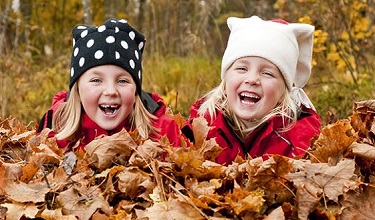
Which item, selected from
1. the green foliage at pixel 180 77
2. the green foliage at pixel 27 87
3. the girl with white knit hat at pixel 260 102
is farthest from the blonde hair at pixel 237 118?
the green foliage at pixel 180 77

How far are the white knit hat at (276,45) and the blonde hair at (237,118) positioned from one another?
11 cm

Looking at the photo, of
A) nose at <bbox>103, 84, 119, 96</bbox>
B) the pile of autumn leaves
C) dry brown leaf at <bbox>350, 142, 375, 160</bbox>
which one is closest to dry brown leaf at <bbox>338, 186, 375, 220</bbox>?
the pile of autumn leaves

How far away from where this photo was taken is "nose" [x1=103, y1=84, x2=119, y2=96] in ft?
11.5

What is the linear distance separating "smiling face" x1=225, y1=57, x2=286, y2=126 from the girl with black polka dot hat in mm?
371

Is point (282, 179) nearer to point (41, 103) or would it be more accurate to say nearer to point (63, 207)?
point (63, 207)

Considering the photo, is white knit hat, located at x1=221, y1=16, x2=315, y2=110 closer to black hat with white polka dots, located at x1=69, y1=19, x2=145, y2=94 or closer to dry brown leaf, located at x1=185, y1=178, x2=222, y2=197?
black hat with white polka dots, located at x1=69, y1=19, x2=145, y2=94

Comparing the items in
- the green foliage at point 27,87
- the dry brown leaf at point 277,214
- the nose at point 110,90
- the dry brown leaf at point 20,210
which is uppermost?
the nose at point 110,90

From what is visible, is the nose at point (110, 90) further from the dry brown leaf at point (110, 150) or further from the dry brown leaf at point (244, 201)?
the dry brown leaf at point (244, 201)

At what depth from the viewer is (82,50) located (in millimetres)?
3697

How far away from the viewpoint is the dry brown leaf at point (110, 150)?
214 centimetres

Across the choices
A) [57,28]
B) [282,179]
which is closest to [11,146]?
[282,179]

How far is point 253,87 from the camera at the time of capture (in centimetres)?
341

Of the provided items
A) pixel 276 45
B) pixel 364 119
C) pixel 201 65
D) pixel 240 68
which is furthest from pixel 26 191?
pixel 201 65

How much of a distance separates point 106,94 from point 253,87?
28.9 inches
